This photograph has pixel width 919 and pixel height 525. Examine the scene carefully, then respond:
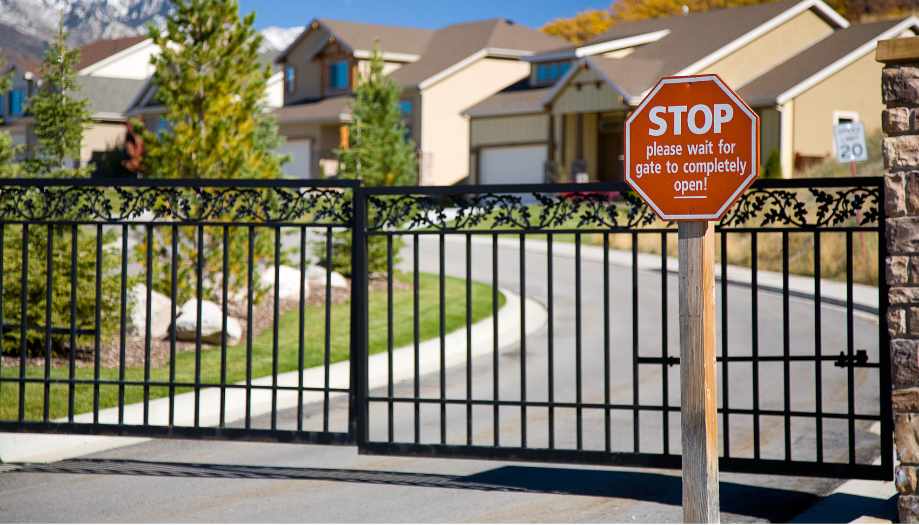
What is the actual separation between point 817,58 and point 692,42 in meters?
4.93

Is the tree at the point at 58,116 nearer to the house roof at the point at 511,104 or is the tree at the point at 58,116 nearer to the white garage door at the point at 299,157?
the house roof at the point at 511,104

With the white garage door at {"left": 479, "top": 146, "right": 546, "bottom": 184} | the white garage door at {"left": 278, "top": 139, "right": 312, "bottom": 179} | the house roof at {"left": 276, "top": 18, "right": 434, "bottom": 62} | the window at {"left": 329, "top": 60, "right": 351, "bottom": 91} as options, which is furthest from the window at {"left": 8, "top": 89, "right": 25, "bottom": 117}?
the white garage door at {"left": 479, "top": 146, "right": 546, "bottom": 184}

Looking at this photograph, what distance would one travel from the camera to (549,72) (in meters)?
45.8

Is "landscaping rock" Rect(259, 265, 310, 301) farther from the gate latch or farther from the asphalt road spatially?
the gate latch

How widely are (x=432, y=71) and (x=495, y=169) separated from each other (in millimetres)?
5304

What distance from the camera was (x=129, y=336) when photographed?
45.5ft

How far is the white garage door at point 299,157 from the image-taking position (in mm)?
49625

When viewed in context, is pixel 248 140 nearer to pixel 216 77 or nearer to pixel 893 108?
pixel 216 77

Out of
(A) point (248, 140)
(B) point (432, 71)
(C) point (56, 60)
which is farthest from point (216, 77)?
(B) point (432, 71)

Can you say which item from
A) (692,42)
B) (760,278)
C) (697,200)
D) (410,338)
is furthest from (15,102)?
(697,200)

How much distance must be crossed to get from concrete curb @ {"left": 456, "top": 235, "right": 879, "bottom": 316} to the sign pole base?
11824 millimetres

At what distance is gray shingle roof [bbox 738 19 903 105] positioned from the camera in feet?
123

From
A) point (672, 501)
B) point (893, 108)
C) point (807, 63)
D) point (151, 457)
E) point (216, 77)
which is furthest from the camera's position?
point (807, 63)

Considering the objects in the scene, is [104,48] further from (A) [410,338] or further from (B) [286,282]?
(A) [410,338]
